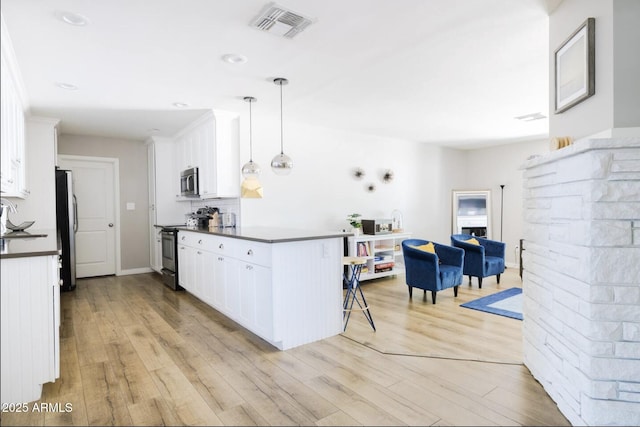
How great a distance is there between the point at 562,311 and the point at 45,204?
19.4 feet

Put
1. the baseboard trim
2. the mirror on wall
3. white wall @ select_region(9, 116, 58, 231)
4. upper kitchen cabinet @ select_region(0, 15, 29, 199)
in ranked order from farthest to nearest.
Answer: the mirror on wall
the baseboard trim
white wall @ select_region(9, 116, 58, 231)
upper kitchen cabinet @ select_region(0, 15, 29, 199)

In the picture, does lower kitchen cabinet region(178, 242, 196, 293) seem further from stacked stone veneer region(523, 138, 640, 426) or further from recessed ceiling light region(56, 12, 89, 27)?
stacked stone veneer region(523, 138, 640, 426)

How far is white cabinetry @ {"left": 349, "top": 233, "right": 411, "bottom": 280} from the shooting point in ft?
18.1

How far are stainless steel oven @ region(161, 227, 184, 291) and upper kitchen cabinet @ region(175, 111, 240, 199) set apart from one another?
0.73 meters

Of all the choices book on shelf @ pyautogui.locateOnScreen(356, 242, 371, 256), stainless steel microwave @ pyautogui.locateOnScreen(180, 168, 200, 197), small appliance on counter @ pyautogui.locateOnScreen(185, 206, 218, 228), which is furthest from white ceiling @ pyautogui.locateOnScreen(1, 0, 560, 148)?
book on shelf @ pyautogui.locateOnScreen(356, 242, 371, 256)

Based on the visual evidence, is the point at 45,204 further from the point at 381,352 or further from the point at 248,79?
the point at 381,352

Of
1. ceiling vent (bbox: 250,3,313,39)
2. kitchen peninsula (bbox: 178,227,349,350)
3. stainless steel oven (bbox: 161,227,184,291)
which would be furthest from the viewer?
stainless steel oven (bbox: 161,227,184,291)

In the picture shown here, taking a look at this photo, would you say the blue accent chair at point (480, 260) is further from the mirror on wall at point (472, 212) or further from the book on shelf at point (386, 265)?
the mirror on wall at point (472, 212)

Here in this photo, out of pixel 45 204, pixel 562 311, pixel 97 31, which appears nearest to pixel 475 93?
pixel 562 311

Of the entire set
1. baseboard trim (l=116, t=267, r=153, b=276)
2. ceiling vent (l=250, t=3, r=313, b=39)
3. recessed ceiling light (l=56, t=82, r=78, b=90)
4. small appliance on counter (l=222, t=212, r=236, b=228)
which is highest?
ceiling vent (l=250, t=3, r=313, b=39)

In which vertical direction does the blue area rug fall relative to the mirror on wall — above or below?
below

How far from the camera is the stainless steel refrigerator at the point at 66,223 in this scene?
16.6 feet

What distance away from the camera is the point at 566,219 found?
2.04m

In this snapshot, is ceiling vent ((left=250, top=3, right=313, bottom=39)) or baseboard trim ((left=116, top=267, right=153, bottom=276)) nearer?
ceiling vent ((left=250, top=3, right=313, bottom=39))
